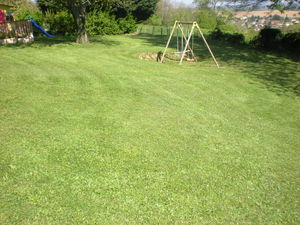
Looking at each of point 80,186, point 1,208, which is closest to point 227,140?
point 80,186

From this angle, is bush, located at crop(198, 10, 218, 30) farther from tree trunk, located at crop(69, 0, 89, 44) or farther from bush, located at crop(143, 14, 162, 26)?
tree trunk, located at crop(69, 0, 89, 44)

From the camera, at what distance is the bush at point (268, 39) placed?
19.2 meters

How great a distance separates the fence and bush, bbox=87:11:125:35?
8596 mm

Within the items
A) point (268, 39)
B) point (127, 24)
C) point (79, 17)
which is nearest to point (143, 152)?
point (79, 17)

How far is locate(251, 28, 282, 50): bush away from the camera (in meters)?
19.2

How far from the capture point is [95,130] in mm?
4773

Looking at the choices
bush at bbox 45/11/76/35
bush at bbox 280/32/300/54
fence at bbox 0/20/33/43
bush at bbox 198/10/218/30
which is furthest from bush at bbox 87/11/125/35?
bush at bbox 280/32/300/54

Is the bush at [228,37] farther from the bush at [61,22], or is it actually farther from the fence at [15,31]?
the fence at [15,31]

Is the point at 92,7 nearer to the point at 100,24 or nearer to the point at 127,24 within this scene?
the point at 100,24

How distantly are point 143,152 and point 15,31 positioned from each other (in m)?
14.3

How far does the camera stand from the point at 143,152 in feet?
13.7

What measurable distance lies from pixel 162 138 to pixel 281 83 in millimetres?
6973

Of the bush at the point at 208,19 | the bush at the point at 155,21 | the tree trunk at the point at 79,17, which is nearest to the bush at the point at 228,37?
the bush at the point at 208,19

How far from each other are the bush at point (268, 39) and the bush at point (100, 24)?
13867 mm
